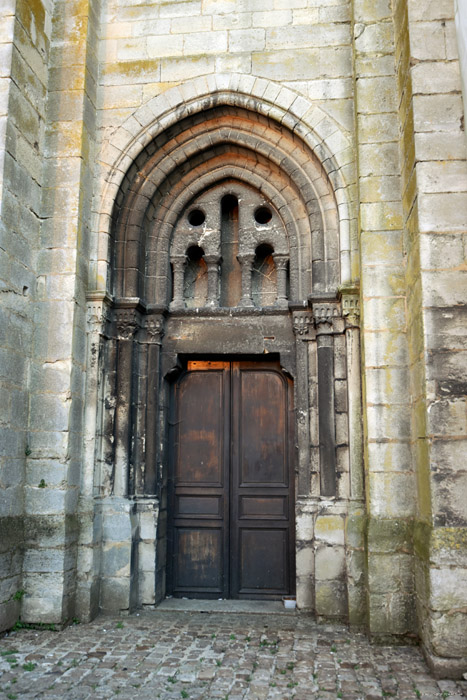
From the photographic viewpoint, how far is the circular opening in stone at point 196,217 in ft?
20.4

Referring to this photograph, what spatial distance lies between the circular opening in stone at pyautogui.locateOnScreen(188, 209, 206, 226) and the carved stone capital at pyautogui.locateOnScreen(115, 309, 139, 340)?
1246 mm

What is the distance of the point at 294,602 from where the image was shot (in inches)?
215

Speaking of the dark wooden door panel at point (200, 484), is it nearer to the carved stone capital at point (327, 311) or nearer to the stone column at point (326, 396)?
the stone column at point (326, 396)

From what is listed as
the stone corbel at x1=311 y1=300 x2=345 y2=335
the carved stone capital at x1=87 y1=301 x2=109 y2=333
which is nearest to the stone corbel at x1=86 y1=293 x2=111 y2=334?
the carved stone capital at x1=87 y1=301 x2=109 y2=333

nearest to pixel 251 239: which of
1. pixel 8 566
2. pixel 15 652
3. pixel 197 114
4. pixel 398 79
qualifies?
pixel 197 114

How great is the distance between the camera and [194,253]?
6.29m

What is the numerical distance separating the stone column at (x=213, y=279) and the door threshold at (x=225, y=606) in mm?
2782

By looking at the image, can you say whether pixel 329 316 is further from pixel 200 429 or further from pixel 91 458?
pixel 91 458

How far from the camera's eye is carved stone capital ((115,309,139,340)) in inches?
225

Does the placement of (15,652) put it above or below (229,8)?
below

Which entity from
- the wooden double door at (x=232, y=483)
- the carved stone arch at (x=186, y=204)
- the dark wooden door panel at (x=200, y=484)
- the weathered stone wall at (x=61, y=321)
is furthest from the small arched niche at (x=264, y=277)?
the weathered stone wall at (x=61, y=321)

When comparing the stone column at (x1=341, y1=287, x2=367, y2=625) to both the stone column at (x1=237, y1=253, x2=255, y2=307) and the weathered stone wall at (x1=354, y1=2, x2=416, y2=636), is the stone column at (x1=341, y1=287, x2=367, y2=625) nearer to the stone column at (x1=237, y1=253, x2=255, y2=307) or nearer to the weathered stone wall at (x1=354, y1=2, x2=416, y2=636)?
the weathered stone wall at (x1=354, y1=2, x2=416, y2=636)

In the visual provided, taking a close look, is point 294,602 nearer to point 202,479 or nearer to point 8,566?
point 202,479

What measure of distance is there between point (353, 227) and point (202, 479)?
2757mm
